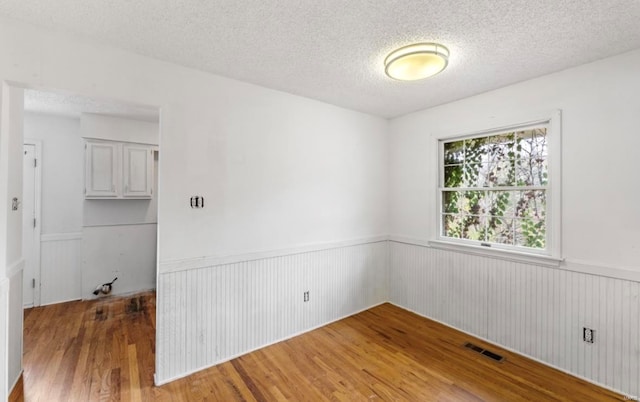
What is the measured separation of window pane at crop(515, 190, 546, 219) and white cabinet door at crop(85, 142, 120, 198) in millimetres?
4988

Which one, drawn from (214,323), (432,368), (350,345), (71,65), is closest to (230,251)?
(214,323)

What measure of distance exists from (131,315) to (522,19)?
4.68 metres

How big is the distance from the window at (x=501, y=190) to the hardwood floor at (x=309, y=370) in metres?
1.10

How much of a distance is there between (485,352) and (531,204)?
1.50m

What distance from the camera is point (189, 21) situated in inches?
68.5

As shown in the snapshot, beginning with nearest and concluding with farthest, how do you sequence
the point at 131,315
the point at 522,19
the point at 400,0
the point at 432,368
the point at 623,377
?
the point at 400,0, the point at 522,19, the point at 623,377, the point at 432,368, the point at 131,315

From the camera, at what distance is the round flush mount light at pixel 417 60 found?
1964 millimetres

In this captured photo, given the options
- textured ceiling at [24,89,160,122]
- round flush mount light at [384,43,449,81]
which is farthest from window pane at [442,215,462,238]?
textured ceiling at [24,89,160,122]

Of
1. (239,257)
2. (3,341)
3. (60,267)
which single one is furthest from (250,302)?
(60,267)

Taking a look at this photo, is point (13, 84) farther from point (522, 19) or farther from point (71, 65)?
point (522, 19)

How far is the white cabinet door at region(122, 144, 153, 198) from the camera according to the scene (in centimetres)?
397

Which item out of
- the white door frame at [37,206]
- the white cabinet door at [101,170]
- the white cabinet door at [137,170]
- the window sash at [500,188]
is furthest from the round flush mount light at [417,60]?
the white door frame at [37,206]

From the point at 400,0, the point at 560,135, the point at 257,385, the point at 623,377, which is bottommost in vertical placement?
the point at 257,385

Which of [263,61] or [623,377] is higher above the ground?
[263,61]
